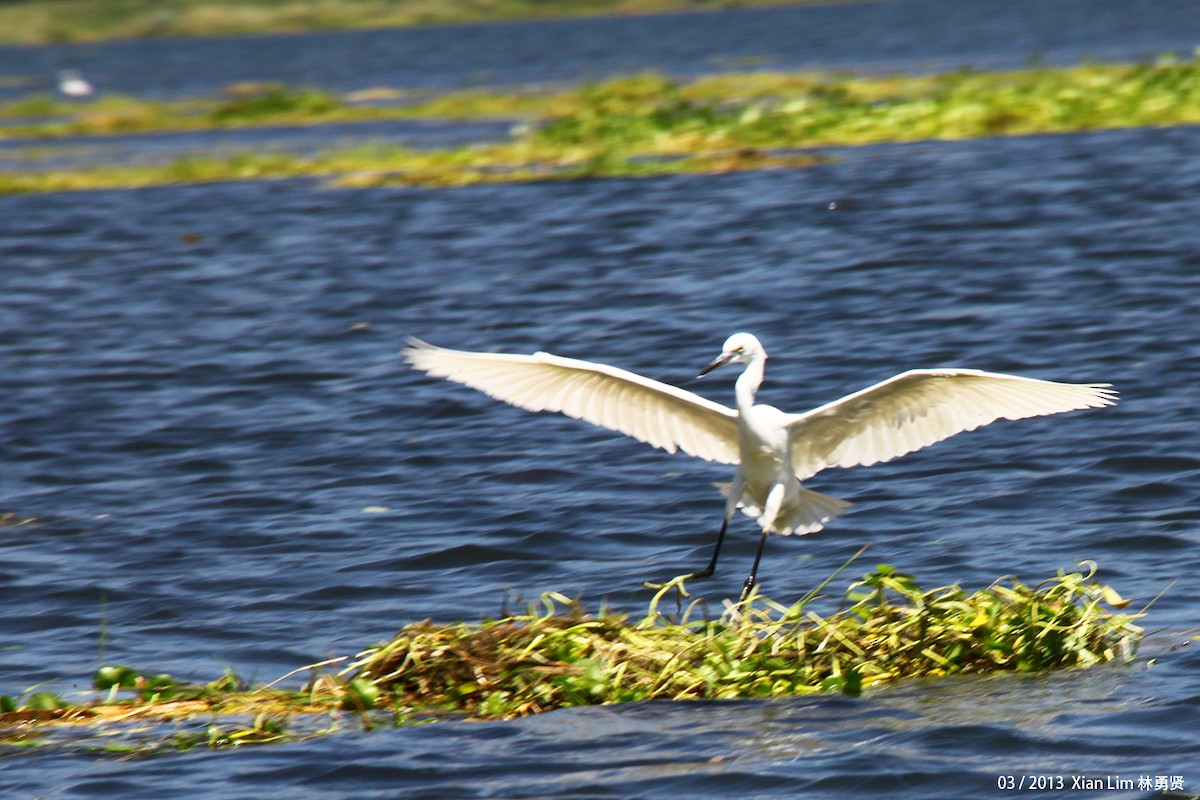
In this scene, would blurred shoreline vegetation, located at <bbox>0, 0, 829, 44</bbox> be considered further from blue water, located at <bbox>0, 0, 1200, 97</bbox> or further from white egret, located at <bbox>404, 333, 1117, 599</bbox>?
white egret, located at <bbox>404, 333, 1117, 599</bbox>

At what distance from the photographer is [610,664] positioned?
658cm

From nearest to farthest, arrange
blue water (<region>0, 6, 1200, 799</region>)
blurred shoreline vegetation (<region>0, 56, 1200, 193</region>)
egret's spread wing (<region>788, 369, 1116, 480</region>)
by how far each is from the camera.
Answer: blue water (<region>0, 6, 1200, 799</region>) < egret's spread wing (<region>788, 369, 1116, 480</region>) < blurred shoreline vegetation (<region>0, 56, 1200, 193</region>)

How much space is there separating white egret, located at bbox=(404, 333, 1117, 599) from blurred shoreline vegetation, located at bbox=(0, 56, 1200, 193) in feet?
47.4

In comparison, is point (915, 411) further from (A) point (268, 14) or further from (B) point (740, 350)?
(A) point (268, 14)

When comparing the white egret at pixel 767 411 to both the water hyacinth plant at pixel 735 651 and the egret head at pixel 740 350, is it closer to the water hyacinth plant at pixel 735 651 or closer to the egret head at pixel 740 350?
the egret head at pixel 740 350

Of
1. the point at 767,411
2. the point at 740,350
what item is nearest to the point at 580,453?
the point at 740,350

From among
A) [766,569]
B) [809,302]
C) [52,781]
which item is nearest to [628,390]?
[766,569]

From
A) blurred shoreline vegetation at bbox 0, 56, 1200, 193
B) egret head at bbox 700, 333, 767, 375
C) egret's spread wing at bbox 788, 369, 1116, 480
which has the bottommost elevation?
egret's spread wing at bbox 788, 369, 1116, 480

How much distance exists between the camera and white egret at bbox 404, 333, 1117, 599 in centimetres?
734

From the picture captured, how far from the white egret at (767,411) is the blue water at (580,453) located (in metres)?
0.69

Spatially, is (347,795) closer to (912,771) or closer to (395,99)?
(912,771)

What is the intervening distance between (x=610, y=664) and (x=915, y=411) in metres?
1.97

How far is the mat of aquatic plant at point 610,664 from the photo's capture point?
655 centimetres

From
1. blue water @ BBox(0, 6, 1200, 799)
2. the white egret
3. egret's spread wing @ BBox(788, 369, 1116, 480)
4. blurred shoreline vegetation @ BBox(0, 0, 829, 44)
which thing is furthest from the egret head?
blurred shoreline vegetation @ BBox(0, 0, 829, 44)
